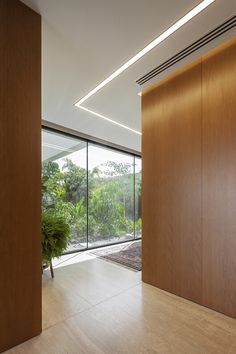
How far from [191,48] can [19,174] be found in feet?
7.30

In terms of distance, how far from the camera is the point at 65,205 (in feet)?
15.8

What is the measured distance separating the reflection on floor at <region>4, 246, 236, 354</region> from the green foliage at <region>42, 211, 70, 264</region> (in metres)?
0.43

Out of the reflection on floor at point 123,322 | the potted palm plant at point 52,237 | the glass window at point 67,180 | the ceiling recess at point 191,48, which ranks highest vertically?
the ceiling recess at point 191,48

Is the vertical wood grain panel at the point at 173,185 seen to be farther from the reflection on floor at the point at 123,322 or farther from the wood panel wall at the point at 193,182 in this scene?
the reflection on floor at the point at 123,322

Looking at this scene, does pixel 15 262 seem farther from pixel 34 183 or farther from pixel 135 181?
pixel 135 181

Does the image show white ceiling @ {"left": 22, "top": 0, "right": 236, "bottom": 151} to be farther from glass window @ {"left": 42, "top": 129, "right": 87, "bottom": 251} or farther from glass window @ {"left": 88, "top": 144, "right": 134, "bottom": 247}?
glass window @ {"left": 88, "top": 144, "right": 134, "bottom": 247}

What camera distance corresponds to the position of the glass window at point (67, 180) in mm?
4607

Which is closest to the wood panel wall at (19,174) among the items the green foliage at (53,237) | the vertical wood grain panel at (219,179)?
the green foliage at (53,237)

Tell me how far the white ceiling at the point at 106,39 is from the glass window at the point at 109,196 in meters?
2.34

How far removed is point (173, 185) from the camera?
2.78 meters

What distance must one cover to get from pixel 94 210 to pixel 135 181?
2159 mm

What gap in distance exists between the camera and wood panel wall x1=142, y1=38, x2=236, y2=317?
2.26m

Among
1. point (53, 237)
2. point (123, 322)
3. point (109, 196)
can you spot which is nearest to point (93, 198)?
point (109, 196)

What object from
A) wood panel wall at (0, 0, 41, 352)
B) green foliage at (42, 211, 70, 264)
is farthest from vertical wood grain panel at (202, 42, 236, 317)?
green foliage at (42, 211, 70, 264)
